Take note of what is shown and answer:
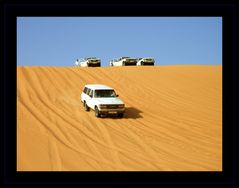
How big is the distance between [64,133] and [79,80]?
1402 centimetres

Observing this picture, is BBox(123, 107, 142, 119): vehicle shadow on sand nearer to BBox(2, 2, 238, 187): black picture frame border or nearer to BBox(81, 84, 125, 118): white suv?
BBox(81, 84, 125, 118): white suv

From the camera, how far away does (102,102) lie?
20.6 m

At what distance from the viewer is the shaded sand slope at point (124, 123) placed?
13.8 meters

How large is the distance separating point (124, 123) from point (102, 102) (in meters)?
1.74

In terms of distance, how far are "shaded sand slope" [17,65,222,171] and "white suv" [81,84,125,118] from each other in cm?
44

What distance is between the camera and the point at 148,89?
29.2 metres

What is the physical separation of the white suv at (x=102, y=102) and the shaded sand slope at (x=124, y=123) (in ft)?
1.46

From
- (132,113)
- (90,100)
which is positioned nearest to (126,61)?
(132,113)
